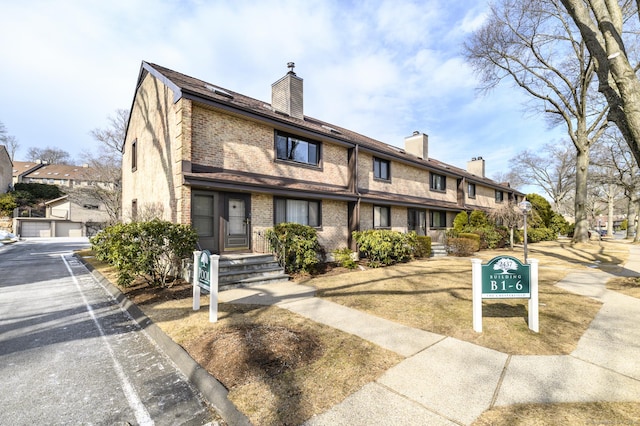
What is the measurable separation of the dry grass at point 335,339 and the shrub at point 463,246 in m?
8.50

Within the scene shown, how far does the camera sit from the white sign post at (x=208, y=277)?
527 cm

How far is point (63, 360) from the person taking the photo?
410 centimetres

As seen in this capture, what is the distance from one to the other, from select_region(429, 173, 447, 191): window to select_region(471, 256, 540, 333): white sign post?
16.5m

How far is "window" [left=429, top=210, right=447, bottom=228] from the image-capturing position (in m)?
20.2

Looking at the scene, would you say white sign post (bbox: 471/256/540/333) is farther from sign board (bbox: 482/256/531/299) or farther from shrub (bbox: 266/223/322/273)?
shrub (bbox: 266/223/322/273)

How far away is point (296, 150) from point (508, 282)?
9.75m

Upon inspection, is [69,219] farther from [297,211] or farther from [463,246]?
[463,246]

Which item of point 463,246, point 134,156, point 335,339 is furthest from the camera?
point 463,246

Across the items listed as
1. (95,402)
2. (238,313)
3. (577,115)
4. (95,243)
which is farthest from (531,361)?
(577,115)

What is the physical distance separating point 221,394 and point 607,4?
11.2 meters

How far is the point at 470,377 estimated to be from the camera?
134 inches

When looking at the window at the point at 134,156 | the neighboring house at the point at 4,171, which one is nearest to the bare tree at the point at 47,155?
the neighboring house at the point at 4,171

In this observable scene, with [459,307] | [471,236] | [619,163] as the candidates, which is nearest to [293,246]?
[459,307]

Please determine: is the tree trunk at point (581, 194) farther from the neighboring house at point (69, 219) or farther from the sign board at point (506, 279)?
the neighboring house at point (69, 219)
